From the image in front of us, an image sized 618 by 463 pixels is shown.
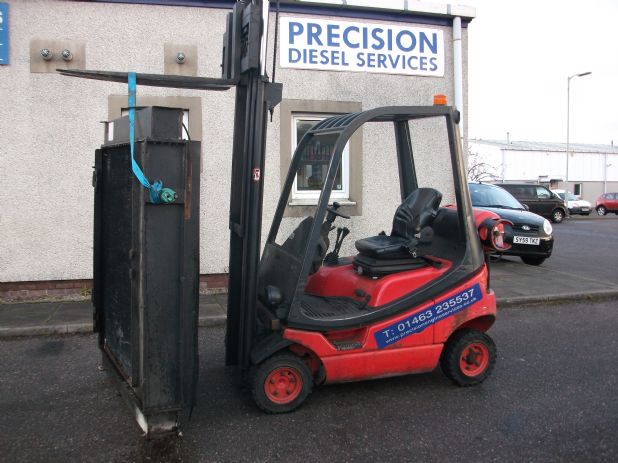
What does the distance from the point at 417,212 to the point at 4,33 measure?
19.1ft

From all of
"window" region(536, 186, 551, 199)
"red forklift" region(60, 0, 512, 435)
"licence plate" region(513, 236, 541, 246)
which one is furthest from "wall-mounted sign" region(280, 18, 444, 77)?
"window" region(536, 186, 551, 199)

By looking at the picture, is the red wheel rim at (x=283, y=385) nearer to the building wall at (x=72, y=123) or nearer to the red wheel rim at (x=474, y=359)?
the red wheel rim at (x=474, y=359)

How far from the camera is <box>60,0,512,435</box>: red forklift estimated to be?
3.51m

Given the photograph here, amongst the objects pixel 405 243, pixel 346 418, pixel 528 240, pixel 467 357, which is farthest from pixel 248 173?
pixel 528 240

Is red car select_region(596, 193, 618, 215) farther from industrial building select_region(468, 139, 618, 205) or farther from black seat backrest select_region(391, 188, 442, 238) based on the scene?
black seat backrest select_region(391, 188, 442, 238)

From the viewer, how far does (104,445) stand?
3648mm

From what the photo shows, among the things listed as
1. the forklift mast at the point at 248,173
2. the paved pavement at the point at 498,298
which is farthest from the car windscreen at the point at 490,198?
the forklift mast at the point at 248,173

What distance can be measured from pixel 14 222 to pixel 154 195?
16.4 ft

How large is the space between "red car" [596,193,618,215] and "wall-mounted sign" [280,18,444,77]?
31.0 meters

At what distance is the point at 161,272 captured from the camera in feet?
11.4

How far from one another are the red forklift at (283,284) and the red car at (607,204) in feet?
114

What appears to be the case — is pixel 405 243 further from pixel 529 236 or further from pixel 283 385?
pixel 529 236

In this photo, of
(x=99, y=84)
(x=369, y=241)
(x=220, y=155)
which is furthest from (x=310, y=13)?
(x=369, y=241)

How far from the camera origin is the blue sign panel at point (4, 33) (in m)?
7.22
